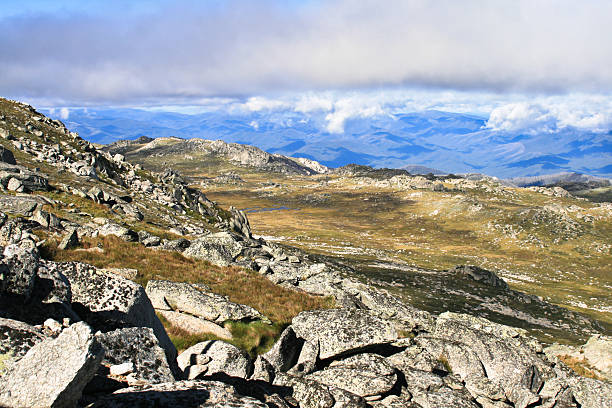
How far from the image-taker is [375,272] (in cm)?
7812

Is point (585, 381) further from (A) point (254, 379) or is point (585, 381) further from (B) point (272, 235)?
(B) point (272, 235)

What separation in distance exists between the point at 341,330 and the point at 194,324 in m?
8.49

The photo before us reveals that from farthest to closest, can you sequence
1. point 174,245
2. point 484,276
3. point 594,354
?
point 484,276
point 174,245
point 594,354

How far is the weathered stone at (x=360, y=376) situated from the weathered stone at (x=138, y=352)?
8.37 metres

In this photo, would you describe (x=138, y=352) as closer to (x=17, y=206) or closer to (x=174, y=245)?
(x=174, y=245)

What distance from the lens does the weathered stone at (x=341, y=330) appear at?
774 inches

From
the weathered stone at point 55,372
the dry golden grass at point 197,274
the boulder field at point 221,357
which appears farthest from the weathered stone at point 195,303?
the weathered stone at point 55,372

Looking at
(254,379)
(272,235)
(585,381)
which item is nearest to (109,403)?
(254,379)

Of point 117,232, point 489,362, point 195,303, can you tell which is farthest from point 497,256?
point 195,303

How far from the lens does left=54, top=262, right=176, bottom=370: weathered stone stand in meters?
13.8

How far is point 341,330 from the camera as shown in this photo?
2041 centimetres

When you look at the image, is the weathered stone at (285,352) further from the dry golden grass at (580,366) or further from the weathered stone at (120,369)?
the dry golden grass at (580,366)

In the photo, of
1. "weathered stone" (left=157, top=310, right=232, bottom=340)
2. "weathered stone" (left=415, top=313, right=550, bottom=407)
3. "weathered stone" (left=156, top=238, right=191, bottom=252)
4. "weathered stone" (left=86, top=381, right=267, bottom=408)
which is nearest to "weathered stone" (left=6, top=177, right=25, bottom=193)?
"weathered stone" (left=156, top=238, right=191, bottom=252)

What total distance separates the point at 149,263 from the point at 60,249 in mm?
5865
